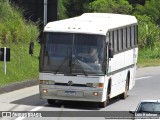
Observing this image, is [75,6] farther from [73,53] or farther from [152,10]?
[73,53]

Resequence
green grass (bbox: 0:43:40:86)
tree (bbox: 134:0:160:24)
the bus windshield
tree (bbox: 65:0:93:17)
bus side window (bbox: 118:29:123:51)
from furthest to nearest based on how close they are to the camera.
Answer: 1. tree (bbox: 65:0:93:17)
2. tree (bbox: 134:0:160:24)
3. green grass (bbox: 0:43:40:86)
4. bus side window (bbox: 118:29:123:51)
5. the bus windshield

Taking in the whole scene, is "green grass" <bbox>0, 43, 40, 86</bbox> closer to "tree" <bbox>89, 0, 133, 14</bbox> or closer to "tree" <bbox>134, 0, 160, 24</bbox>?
"tree" <bbox>89, 0, 133, 14</bbox>

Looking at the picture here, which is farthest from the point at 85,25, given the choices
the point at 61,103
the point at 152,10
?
the point at 152,10

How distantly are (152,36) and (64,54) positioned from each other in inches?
1286

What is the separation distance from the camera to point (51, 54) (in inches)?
958

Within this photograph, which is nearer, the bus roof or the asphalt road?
the asphalt road

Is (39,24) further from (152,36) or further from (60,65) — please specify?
(60,65)

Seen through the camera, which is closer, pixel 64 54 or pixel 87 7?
pixel 64 54

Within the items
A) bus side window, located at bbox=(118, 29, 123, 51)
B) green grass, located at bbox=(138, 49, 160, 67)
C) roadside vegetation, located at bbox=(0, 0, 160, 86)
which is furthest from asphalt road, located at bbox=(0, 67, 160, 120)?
green grass, located at bbox=(138, 49, 160, 67)

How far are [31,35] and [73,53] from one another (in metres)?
17.5

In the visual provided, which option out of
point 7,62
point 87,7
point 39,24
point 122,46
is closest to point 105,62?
point 122,46

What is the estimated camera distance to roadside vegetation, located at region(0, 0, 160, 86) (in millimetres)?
34625

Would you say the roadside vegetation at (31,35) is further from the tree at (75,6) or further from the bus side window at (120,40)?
the bus side window at (120,40)

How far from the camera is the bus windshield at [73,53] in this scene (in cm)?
2406
